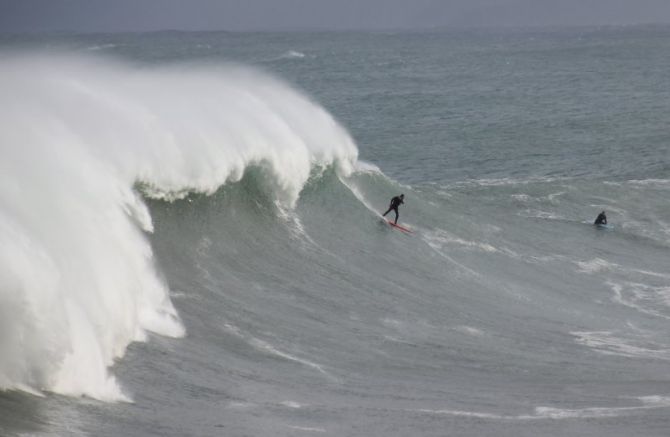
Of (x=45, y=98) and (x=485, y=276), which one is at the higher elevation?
(x=45, y=98)

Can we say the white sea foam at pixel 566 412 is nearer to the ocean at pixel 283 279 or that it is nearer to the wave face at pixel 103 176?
the ocean at pixel 283 279

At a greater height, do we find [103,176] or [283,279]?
[103,176]

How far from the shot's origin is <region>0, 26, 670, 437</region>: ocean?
12.7 metres

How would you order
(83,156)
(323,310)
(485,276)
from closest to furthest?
(83,156) → (323,310) → (485,276)

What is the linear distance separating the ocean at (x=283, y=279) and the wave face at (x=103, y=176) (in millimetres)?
45

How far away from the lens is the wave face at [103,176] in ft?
39.3

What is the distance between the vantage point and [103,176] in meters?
17.7

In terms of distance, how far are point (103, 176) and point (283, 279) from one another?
4.20 meters

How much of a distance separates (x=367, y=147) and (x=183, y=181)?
25.6 m

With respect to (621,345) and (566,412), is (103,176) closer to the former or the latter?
(566,412)

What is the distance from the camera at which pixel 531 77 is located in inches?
3221

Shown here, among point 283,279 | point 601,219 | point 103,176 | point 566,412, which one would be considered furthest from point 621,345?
point 601,219

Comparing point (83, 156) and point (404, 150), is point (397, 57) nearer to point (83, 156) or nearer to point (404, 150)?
point (404, 150)

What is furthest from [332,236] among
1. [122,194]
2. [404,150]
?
[404,150]
